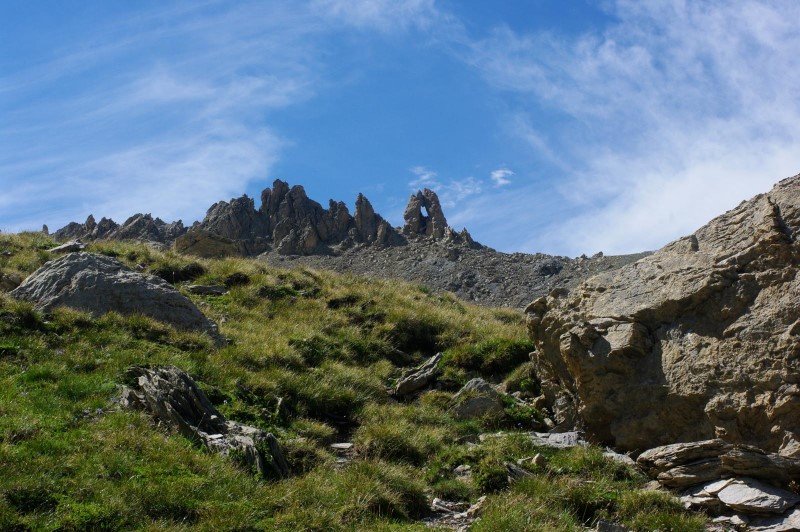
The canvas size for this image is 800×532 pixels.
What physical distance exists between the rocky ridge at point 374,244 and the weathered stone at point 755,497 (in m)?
45.6

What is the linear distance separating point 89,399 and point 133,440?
1.90 metres

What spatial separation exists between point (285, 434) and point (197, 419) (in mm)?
1522

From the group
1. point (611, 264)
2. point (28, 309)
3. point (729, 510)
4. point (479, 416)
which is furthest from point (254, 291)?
point (611, 264)

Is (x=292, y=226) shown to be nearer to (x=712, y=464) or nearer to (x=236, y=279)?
(x=236, y=279)

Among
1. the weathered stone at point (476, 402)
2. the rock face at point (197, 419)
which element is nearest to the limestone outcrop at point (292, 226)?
the weathered stone at point (476, 402)

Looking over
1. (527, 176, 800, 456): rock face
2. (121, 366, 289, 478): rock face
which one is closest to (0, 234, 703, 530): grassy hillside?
(121, 366, 289, 478): rock face

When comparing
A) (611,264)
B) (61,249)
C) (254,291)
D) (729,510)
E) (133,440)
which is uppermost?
(611,264)

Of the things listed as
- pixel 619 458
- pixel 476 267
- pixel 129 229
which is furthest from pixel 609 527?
pixel 129 229

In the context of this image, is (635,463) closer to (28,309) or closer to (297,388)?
(297,388)

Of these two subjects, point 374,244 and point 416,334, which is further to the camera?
point 374,244

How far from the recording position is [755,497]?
26.2ft

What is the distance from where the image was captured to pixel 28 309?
1307 centimetres

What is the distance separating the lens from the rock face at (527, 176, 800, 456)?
9.34 m

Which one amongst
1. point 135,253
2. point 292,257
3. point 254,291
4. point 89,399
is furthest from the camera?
point 292,257
